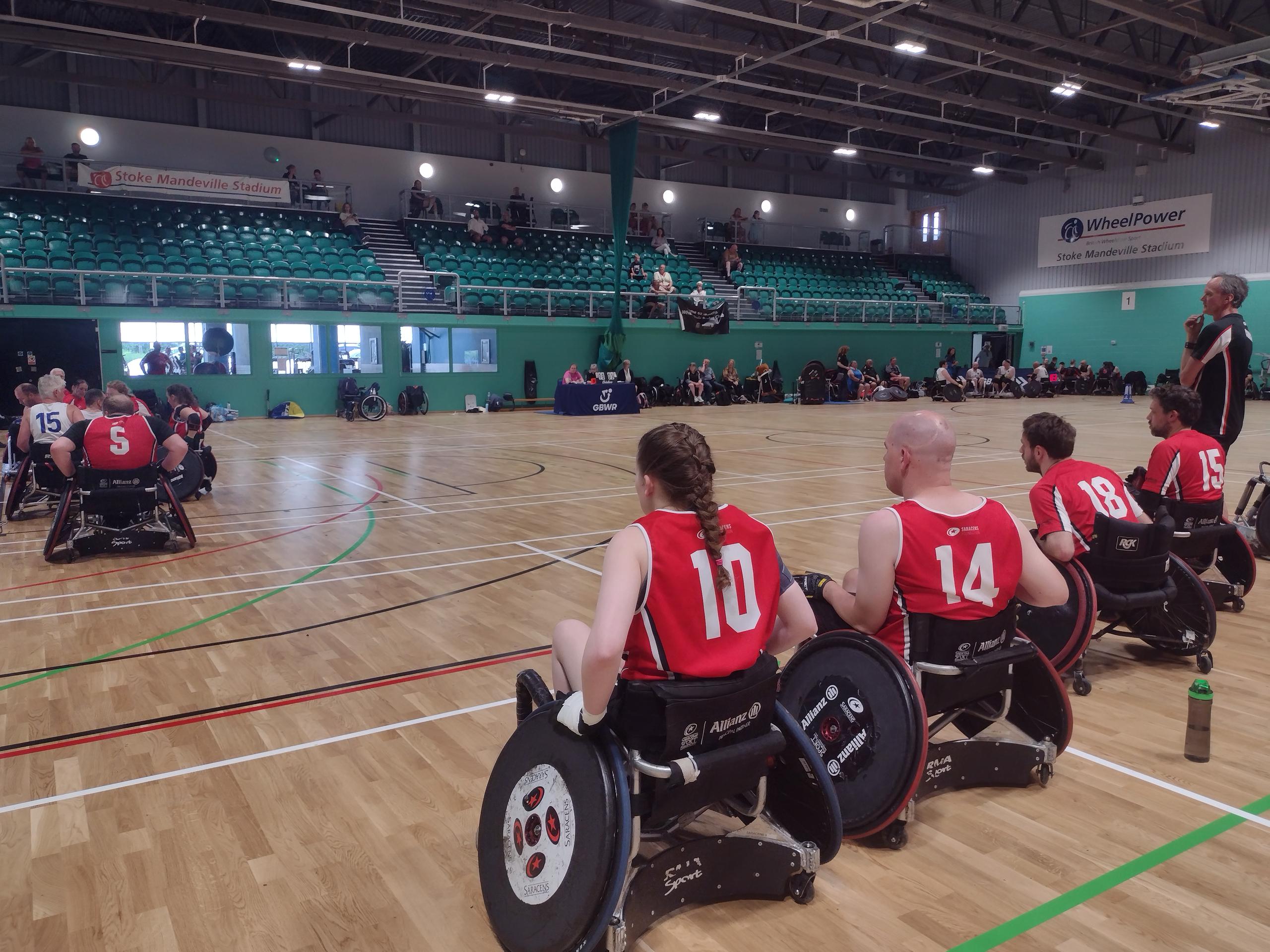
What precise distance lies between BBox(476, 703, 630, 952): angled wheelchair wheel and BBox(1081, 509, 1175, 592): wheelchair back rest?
2785mm

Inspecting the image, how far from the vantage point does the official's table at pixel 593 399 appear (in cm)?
2152

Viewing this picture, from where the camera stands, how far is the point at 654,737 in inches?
83.6

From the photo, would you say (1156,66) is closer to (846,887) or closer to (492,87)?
(492,87)

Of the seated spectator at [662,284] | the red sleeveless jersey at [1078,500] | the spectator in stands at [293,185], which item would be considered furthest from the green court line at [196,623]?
the seated spectator at [662,284]

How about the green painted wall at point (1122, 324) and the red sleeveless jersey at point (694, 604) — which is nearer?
the red sleeveless jersey at point (694, 604)

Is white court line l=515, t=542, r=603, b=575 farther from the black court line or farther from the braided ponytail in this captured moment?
the braided ponytail

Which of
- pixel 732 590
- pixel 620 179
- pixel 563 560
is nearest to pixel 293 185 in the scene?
pixel 620 179

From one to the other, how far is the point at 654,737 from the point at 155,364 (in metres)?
20.0

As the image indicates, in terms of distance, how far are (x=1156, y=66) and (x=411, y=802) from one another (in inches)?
920

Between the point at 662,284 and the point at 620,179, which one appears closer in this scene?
the point at 620,179

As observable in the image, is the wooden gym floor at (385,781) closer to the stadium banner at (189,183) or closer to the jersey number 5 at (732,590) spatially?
the jersey number 5 at (732,590)

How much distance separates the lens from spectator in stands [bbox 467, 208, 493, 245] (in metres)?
25.1

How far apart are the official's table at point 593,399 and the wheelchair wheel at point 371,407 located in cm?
418

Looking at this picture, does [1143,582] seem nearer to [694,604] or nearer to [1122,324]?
[694,604]
